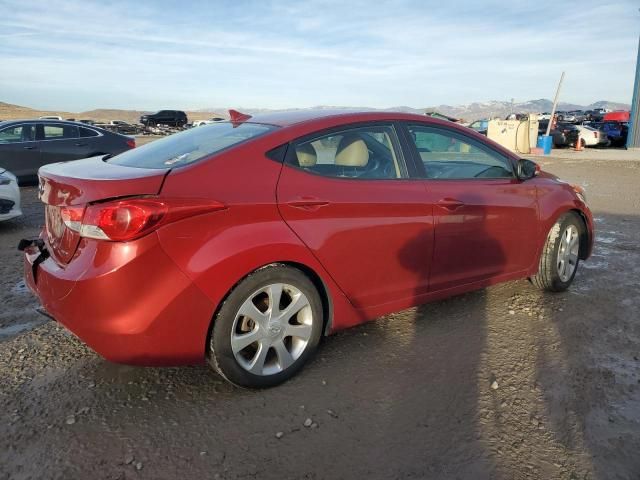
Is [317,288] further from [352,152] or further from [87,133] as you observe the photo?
[87,133]

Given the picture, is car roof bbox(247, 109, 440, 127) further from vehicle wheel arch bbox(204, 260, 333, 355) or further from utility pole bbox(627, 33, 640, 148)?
utility pole bbox(627, 33, 640, 148)

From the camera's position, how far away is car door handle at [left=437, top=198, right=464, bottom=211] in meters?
3.48

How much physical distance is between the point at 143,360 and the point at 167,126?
41.5m

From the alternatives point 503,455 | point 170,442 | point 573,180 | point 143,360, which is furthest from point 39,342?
point 573,180

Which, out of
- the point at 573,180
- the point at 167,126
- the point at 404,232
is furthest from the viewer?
the point at 167,126

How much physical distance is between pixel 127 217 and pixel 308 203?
0.97 meters

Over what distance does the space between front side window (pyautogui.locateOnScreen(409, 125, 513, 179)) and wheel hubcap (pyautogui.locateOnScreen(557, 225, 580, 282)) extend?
0.87 meters

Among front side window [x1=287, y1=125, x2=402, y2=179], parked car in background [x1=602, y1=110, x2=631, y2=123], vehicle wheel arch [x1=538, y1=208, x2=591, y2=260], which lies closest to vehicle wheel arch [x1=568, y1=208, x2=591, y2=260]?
vehicle wheel arch [x1=538, y1=208, x2=591, y2=260]

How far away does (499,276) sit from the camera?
4027 millimetres

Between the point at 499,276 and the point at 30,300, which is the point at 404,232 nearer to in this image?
the point at 499,276

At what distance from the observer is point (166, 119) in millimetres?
43031

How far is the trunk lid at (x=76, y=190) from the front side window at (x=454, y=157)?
5.93ft

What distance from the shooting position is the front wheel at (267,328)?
2.70m

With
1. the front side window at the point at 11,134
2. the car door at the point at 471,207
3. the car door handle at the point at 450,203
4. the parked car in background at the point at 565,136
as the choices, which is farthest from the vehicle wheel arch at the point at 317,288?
the parked car in background at the point at 565,136
